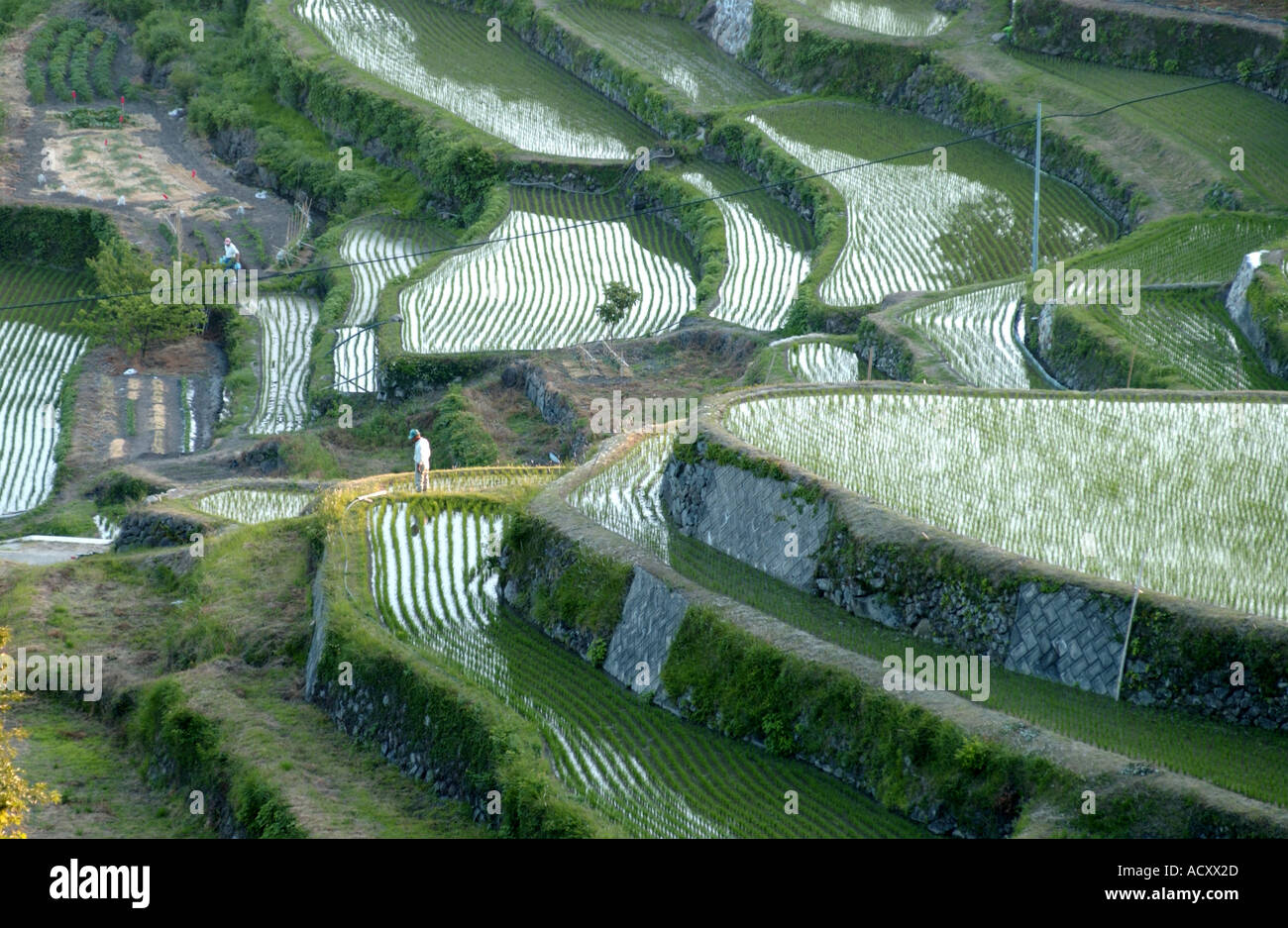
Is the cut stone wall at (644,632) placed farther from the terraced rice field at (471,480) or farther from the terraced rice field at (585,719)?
the terraced rice field at (471,480)

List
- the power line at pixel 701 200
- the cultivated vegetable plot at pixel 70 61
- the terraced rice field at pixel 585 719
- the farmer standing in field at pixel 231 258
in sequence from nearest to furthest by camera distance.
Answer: the terraced rice field at pixel 585 719 → the power line at pixel 701 200 → the farmer standing in field at pixel 231 258 → the cultivated vegetable plot at pixel 70 61

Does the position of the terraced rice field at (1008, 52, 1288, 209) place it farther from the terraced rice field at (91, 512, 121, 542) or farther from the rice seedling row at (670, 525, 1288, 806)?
the terraced rice field at (91, 512, 121, 542)

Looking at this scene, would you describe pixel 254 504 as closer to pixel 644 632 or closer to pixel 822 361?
pixel 822 361

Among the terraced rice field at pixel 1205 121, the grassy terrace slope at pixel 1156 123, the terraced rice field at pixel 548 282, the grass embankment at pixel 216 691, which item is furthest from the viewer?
the terraced rice field at pixel 548 282

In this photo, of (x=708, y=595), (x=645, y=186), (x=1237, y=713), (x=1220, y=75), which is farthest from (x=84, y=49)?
(x=1237, y=713)

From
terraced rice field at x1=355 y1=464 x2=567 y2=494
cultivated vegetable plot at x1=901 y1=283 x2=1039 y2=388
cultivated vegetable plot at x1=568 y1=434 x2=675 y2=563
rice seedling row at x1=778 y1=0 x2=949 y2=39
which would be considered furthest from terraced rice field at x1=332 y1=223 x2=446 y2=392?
rice seedling row at x1=778 y1=0 x2=949 y2=39

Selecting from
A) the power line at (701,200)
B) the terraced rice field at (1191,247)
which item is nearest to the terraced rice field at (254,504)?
the power line at (701,200)

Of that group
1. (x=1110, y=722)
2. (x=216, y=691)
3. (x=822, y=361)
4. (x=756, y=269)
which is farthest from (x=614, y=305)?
(x=1110, y=722)
